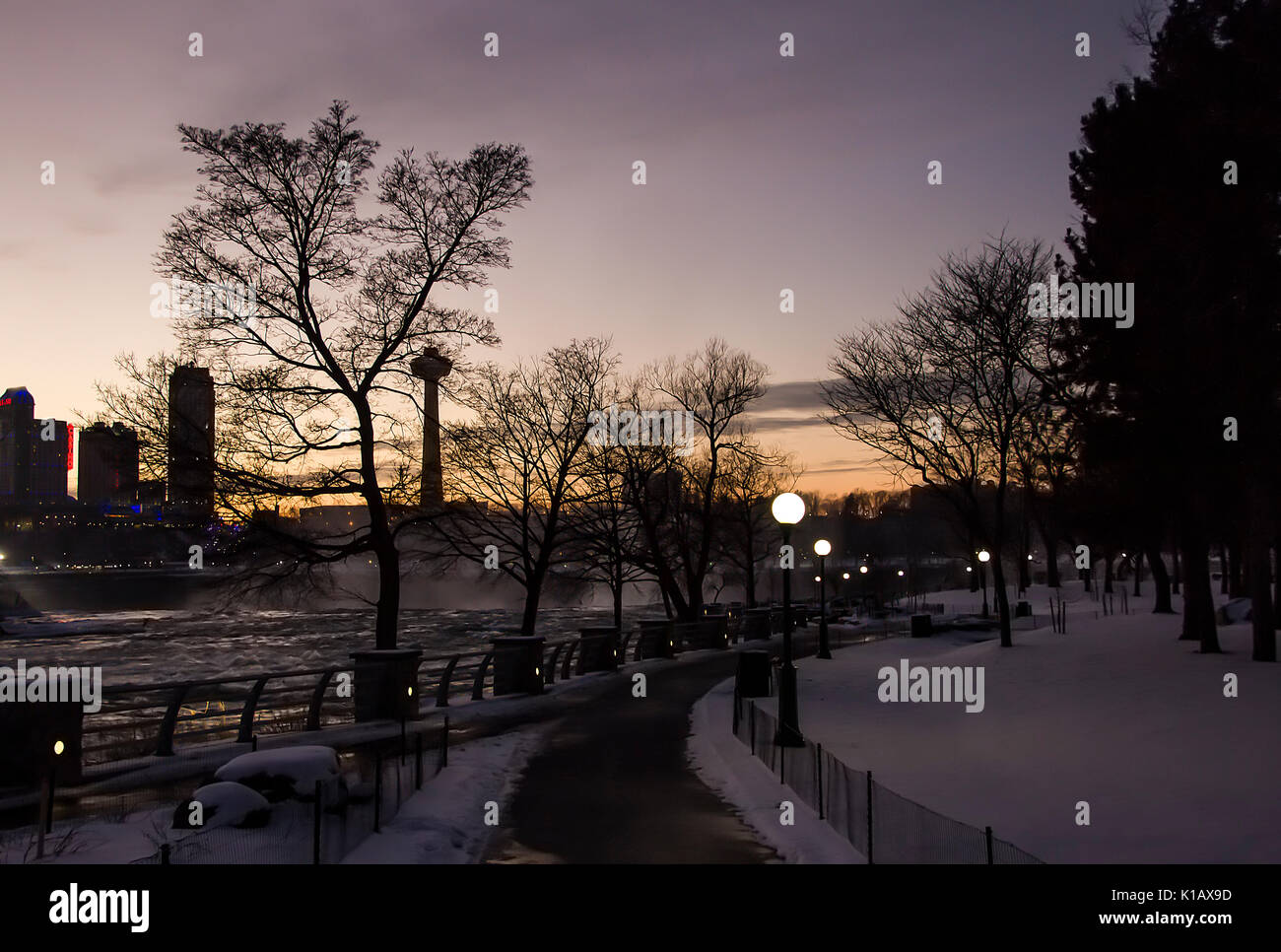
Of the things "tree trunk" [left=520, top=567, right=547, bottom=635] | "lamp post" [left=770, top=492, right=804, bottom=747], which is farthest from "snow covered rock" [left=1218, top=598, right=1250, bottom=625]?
"lamp post" [left=770, top=492, right=804, bottom=747]

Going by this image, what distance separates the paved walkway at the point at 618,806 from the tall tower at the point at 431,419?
647 centimetres

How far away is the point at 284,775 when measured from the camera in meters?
8.74

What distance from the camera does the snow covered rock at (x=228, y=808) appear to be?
26.5 ft

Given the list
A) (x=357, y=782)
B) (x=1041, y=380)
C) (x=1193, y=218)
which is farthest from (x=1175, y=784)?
(x=1041, y=380)

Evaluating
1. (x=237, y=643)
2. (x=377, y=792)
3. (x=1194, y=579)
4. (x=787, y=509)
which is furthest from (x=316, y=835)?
(x=237, y=643)

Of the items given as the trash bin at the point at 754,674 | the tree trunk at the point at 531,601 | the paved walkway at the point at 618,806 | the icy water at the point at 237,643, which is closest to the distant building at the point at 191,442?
the paved walkway at the point at 618,806

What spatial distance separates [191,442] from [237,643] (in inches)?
2292

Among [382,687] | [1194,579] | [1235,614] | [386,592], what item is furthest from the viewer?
[1235,614]

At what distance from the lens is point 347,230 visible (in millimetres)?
20438

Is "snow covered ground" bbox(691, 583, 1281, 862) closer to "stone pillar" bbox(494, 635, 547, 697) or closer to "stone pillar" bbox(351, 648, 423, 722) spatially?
"stone pillar" bbox(494, 635, 547, 697)

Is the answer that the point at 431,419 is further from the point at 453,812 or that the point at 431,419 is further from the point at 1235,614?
the point at 1235,614

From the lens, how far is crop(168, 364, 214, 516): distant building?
18.9 m

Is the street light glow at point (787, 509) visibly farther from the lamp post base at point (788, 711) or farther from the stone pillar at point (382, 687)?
the stone pillar at point (382, 687)
